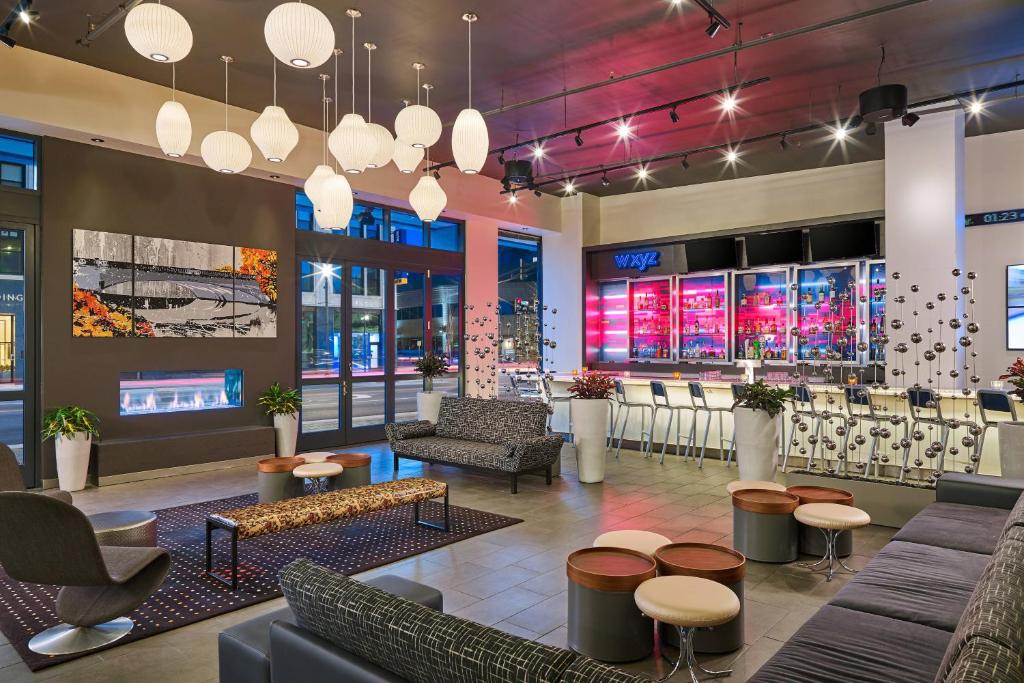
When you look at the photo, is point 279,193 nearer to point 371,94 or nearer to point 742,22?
point 371,94

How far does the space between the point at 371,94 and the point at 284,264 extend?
8.79ft

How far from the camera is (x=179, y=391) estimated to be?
780 cm

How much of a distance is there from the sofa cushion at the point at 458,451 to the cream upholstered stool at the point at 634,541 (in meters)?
2.87

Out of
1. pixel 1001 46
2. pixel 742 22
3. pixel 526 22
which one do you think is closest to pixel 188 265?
pixel 526 22

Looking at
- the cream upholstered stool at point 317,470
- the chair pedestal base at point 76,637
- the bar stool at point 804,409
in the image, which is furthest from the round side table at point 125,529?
the bar stool at point 804,409

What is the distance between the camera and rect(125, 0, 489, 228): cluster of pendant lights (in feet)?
12.0

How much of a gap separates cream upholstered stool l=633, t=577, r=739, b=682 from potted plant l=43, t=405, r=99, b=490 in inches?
242

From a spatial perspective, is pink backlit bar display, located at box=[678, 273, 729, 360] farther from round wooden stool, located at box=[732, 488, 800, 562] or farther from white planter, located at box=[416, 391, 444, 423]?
round wooden stool, located at box=[732, 488, 800, 562]

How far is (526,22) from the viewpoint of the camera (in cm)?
559

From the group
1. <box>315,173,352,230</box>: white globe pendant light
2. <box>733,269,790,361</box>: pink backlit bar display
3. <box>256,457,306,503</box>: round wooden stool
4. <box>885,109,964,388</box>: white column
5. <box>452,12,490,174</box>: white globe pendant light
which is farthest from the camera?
<box>733,269,790,361</box>: pink backlit bar display

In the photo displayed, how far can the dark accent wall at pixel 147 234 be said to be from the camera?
6.78 m

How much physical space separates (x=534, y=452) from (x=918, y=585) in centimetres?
408

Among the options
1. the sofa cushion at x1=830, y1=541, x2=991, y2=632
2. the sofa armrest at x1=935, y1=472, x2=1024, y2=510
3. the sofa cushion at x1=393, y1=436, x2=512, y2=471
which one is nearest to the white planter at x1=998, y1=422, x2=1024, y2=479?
the sofa armrest at x1=935, y1=472, x2=1024, y2=510

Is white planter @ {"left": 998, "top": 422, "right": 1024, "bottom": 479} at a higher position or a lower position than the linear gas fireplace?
lower
